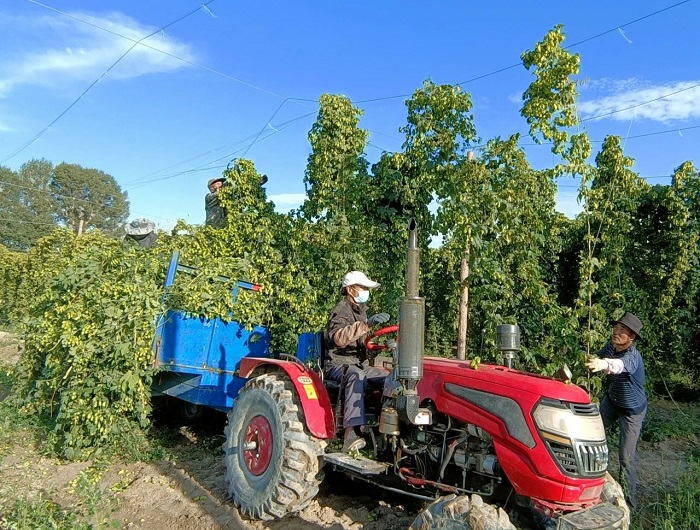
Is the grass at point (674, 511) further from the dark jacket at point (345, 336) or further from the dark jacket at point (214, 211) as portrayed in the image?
the dark jacket at point (214, 211)

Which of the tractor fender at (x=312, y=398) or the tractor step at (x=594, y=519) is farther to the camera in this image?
the tractor fender at (x=312, y=398)

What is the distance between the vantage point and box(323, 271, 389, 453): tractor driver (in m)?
3.95

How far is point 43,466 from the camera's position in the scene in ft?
17.5

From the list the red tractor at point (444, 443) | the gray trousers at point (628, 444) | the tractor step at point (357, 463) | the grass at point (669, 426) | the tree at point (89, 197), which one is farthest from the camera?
the tree at point (89, 197)

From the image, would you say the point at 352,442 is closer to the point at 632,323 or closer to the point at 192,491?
the point at 192,491

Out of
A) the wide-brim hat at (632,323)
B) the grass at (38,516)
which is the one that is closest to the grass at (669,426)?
the wide-brim hat at (632,323)

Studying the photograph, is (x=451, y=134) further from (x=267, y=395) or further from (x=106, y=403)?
(x=106, y=403)

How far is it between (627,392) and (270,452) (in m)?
2.99

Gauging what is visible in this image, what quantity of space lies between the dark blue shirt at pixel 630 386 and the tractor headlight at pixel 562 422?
5.82 feet

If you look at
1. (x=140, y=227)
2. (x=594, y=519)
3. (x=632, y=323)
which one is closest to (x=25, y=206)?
(x=140, y=227)

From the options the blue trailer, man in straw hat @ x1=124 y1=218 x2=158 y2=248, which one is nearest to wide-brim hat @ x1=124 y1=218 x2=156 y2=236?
man in straw hat @ x1=124 y1=218 x2=158 y2=248

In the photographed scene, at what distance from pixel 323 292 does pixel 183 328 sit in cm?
168

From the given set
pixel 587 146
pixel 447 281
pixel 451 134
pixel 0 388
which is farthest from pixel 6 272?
pixel 587 146

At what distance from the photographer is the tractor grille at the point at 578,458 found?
299 cm
